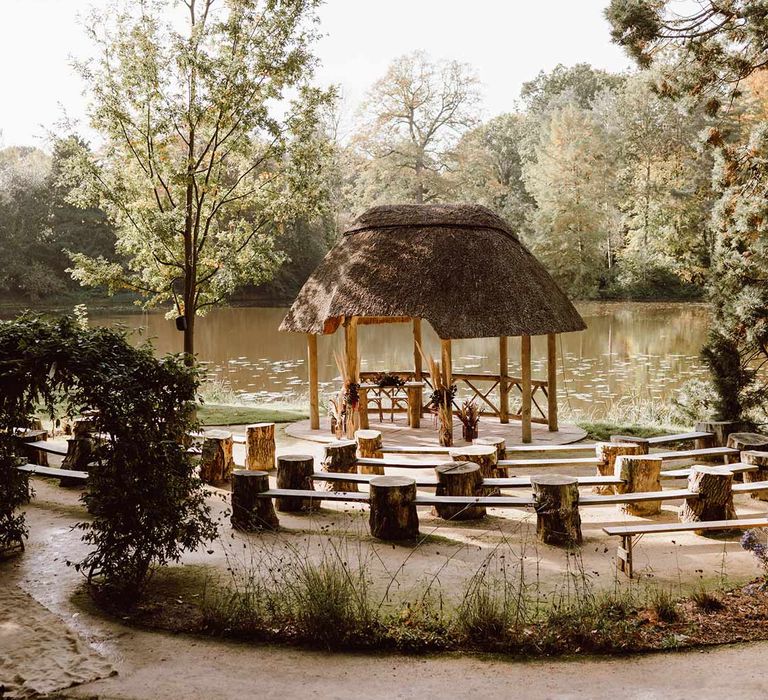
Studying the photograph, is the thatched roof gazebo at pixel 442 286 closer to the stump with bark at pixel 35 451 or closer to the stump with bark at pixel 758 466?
the stump with bark at pixel 758 466

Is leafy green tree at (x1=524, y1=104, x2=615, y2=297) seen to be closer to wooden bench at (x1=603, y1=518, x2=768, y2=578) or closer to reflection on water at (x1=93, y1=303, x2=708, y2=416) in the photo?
reflection on water at (x1=93, y1=303, x2=708, y2=416)

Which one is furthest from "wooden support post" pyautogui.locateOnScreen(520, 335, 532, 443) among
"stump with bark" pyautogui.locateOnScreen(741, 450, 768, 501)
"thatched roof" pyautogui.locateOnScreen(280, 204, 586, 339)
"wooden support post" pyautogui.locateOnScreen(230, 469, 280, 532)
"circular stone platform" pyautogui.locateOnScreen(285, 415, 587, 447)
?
"wooden support post" pyautogui.locateOnScreen(230, 469, 280, 532)

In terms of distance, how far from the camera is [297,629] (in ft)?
17.0

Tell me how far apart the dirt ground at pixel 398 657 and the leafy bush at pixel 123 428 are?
52 cm

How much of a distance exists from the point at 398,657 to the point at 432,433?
322 inches

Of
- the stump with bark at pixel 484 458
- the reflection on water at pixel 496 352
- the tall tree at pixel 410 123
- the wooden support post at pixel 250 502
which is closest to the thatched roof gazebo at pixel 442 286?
the stump with bark at pixel 484 458

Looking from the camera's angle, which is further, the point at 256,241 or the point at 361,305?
the point at 256,241

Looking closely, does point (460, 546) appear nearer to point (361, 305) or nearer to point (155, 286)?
point (361, 305)

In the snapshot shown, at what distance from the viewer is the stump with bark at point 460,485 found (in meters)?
7.98

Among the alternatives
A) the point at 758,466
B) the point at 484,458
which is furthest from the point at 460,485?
the point at 758,466

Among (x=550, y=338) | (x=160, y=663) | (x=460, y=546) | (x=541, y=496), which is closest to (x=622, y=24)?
(x=550, y=338)

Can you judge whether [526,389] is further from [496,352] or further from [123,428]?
[496,352]

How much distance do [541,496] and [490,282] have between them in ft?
17.9

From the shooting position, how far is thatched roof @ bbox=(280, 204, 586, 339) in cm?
1160
